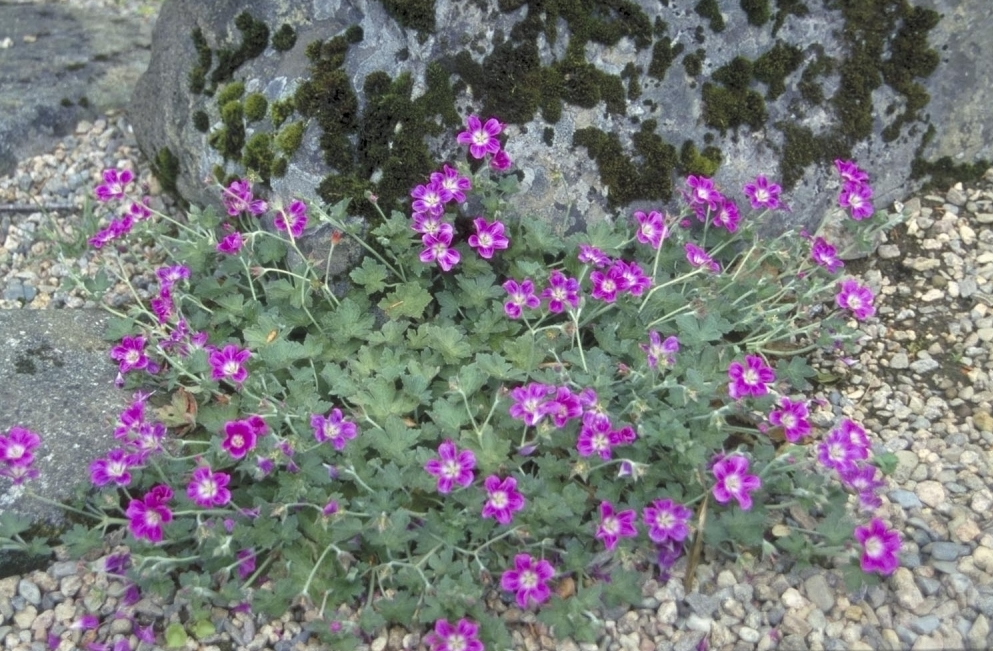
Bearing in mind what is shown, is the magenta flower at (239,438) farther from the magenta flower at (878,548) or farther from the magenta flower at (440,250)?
the magenta flower at (878,548)

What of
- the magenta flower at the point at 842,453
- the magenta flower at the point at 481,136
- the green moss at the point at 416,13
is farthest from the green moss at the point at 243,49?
the magenta flower at the point at 842,453

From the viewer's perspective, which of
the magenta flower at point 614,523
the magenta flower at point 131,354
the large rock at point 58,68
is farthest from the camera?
the large rock at point 58,68

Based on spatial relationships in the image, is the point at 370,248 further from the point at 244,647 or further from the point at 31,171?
the point at 31,171

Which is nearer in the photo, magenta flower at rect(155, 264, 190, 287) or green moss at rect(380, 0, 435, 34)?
magenta flower at rect(155, 264, 190, 287)

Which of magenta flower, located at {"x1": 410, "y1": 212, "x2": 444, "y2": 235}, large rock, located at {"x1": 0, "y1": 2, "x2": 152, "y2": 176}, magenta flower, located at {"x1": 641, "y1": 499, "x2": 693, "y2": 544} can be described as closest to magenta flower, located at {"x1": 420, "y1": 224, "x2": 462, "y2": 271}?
magenta flower, located at {"x1": 410, "y1": 212, "x2": 444, "y2": 235}

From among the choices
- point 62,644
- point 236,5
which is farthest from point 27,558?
point 236,5

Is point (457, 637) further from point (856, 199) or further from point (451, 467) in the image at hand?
point (856, 199)

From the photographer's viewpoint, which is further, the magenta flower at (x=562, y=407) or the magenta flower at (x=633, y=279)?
the magenta flower at (x=633, y=279)

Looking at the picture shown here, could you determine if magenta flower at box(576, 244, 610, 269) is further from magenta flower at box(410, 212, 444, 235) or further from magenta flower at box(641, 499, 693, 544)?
magenta flower at box(641, 499, 693, 544)
